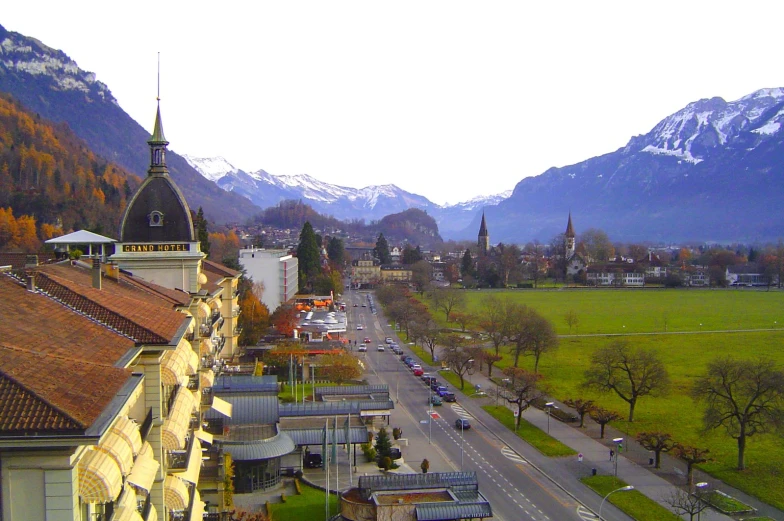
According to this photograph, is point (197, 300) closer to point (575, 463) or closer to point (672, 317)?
point (575, 463)

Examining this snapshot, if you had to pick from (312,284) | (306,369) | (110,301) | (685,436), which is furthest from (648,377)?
(312,284)

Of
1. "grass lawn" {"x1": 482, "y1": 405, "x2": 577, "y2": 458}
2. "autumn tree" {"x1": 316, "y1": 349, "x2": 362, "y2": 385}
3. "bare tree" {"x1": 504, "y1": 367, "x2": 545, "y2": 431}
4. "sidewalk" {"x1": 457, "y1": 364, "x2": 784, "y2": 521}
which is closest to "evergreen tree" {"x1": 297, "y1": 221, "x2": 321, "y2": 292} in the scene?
"autumn tree" {"x1": 316, "y1": 349, "x2": 362, "y2": 385}

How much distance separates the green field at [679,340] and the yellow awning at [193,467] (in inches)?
1036

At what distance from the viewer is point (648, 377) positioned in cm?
4691

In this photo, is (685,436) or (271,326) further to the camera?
(271,326)

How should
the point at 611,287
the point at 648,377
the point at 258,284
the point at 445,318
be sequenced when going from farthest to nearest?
the point at 611,287 → the point at 445,318 → the point at 258,284 → the point at 648,377

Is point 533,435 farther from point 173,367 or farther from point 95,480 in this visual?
point 95,480

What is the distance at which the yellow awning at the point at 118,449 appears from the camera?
11.5m

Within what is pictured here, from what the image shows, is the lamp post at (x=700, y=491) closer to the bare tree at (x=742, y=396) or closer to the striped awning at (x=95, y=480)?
the bare tree at (x=742, y=396)

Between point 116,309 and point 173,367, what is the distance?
6.90 feet

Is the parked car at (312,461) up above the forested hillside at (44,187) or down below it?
below

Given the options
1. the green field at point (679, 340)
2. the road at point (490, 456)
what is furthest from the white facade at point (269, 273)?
the road at point (490, 456)

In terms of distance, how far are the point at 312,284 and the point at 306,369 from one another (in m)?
64.4

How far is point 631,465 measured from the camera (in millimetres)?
38594
